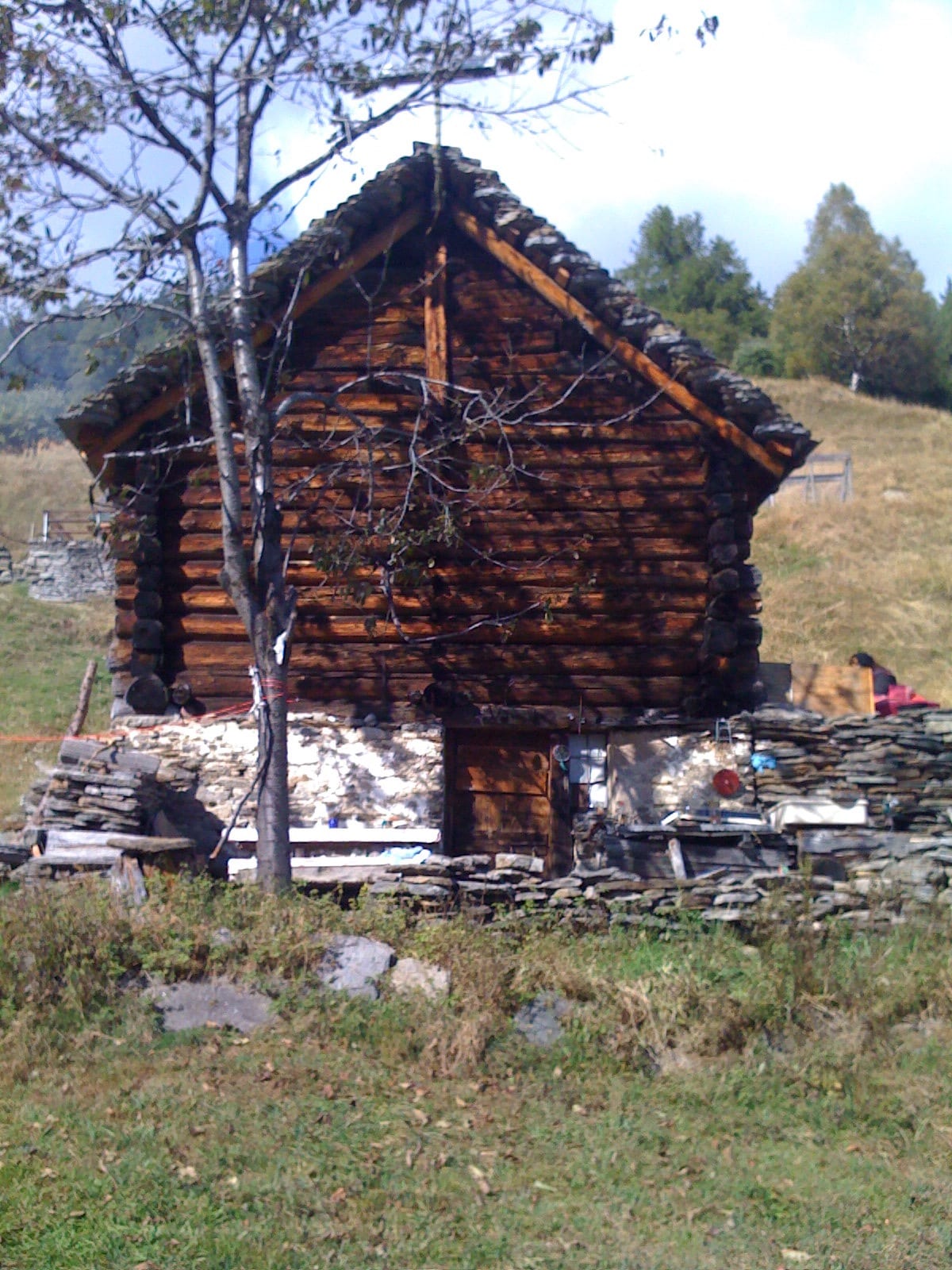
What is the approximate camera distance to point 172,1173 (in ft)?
18.0

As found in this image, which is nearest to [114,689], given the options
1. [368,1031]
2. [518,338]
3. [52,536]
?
[518,338]

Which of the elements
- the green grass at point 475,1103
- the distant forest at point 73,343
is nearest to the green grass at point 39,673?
the distant forest at point 73,343

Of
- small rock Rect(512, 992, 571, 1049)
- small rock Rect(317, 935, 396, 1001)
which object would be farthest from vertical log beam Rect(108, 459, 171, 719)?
small rock Rect(512, 992, 571, 1049)

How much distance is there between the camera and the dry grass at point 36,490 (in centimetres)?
4103

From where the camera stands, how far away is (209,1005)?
24.0ft

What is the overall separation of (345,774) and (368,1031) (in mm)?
4817

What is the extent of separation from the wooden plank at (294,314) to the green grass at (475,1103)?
16.8 ft

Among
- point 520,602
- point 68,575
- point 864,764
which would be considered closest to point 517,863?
point 520,602

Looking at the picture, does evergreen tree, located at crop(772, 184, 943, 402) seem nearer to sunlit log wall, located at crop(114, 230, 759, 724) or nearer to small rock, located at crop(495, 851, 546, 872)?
sunlit log wall, located at crop(114, 230, 759, 724)

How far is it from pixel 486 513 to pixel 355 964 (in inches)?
212

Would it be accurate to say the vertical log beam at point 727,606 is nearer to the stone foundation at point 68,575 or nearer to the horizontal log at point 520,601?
the horizontal log at point 520,601

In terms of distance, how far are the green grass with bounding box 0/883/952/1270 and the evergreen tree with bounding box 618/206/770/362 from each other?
5940 centimetres

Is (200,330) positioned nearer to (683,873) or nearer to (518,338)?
(518,338)

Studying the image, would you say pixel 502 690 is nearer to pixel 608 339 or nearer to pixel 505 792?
pixel 505 792
